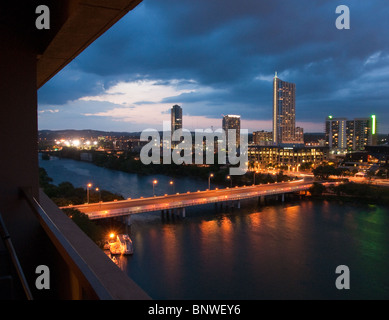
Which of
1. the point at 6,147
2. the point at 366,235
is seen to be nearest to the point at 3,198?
the point at 6,147

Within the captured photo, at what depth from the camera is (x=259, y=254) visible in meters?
5.80

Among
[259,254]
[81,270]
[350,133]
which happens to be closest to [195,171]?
[259,254]

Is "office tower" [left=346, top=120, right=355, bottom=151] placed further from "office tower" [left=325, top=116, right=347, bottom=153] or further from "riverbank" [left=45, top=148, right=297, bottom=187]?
"riverbank" [left=45, top=148, right=297, bottom=187]

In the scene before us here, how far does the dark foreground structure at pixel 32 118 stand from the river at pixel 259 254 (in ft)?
12.2

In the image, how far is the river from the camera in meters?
4.60

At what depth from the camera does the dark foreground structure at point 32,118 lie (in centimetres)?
72

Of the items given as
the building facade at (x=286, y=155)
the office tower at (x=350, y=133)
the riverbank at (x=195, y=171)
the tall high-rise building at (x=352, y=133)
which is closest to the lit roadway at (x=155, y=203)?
the riverbank at (x=195, y=171)

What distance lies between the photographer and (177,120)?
55062mm

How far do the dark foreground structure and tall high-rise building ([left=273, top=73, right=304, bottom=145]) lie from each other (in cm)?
3534

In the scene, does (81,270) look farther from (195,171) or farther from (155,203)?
(195,171)

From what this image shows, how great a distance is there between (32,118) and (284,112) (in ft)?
121

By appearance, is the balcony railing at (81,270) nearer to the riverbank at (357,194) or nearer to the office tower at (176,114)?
the riverbank at (357,194)

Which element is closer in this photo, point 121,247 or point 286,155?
point 121,247

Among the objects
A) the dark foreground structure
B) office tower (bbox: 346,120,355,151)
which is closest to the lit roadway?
the dark foreground structure
